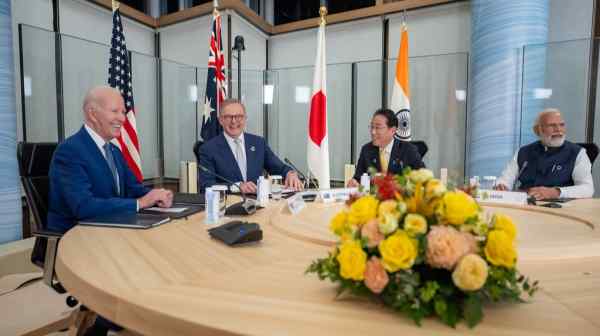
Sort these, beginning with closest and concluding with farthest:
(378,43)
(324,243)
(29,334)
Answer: (324,243) < (29,334) < (378,43)

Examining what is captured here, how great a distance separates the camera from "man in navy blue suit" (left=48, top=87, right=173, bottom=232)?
1672 mm

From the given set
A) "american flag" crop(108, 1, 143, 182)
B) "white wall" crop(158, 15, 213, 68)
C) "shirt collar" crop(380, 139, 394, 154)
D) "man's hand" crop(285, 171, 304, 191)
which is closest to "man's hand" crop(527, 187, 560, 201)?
"shirt collar" crop(380, 139, 394, 154)

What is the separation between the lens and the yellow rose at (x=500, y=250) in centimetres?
67

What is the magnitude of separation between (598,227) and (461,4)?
11.9 feet

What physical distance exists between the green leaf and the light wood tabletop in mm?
25

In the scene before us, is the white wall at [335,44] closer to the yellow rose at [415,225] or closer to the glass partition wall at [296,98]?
the glass partition wall at [296,98]

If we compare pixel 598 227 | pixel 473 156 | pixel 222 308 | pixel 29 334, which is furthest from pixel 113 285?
pixel 473 156

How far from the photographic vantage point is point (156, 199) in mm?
1805

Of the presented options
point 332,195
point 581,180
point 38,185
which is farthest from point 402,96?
point 38,185

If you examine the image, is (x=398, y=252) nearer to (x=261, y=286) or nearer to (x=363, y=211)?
(x=363, y=211)

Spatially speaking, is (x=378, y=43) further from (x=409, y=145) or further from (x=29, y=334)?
(x=29, y=334)

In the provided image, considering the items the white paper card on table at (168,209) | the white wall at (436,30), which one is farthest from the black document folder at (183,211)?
the white wall at (436,30)

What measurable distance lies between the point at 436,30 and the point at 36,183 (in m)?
4.41

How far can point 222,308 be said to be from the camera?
2.54 feet
